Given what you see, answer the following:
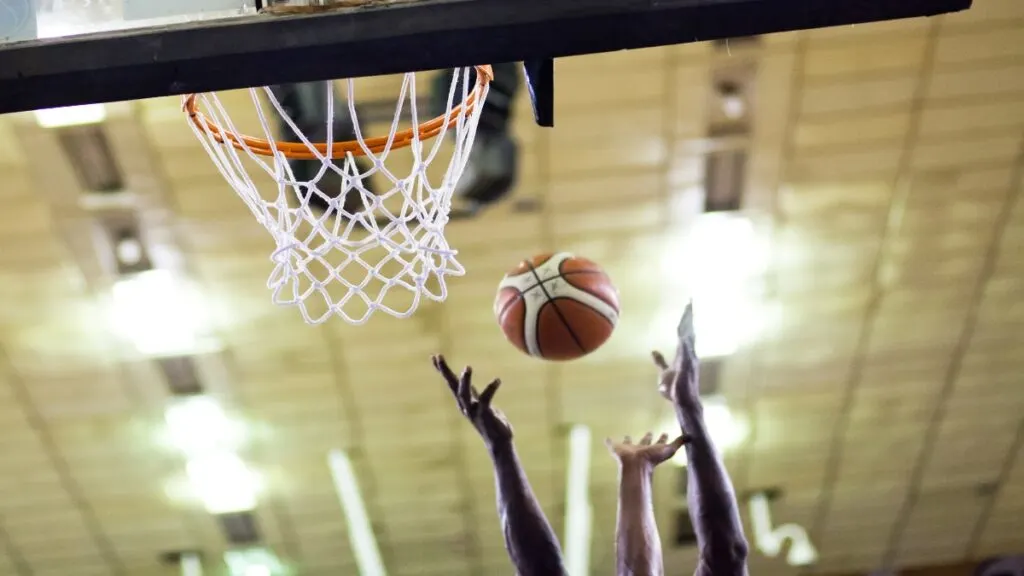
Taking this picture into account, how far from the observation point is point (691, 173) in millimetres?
4180

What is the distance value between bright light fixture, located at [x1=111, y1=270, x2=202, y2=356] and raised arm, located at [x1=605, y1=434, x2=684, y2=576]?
88.2 inches

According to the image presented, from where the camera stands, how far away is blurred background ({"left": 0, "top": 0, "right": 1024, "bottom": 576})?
12.8ft

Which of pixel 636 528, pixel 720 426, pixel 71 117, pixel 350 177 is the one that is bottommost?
pixel 636 528

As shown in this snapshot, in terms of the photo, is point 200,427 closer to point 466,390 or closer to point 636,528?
point 466,390

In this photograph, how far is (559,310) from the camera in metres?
3.27

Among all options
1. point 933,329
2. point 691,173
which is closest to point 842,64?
point 691,173

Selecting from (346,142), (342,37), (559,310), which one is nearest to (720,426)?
(559,310)

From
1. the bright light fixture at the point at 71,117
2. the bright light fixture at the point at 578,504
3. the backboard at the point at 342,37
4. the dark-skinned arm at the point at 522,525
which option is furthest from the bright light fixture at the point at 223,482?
the backboard at the point at 342,37

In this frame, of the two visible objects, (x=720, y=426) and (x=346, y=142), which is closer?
(x=346, y=142)

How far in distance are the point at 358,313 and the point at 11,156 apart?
1.49m

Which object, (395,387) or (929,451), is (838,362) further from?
(395,387)

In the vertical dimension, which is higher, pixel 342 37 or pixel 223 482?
pixel 223 482

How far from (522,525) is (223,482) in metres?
2.88

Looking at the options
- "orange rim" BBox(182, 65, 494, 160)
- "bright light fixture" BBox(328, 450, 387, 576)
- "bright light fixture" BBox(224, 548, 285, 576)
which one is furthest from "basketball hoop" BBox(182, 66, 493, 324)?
"bright light fixture" BBox(224, 548, 285, 576)
